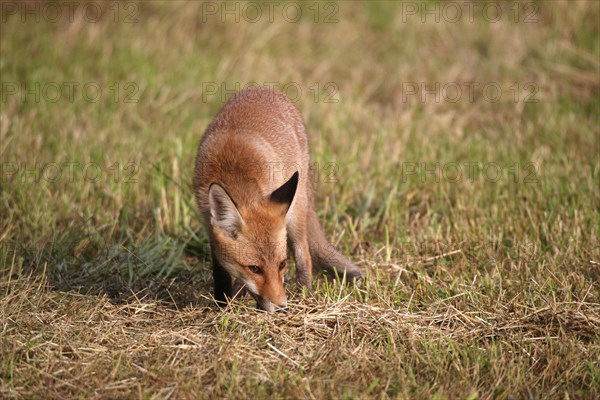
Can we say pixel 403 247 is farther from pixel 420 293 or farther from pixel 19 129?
pixel 19 129

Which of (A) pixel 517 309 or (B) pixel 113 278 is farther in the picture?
(B) pixel 113 278

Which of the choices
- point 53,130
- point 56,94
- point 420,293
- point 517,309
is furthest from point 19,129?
point 517,309

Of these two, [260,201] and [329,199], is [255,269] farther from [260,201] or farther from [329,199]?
[329,199]

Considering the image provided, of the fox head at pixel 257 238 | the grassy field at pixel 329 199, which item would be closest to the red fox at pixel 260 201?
the fox head at pixel 257 238

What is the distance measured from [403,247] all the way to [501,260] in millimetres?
770

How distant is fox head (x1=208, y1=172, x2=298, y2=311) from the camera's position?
4918mm

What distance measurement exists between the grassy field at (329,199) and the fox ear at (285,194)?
706 mm

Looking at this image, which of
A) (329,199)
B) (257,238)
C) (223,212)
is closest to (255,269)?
(257,238)

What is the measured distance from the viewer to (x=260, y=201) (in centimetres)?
516

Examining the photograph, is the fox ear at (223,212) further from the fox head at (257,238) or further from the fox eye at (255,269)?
the fox eye at (255,269)

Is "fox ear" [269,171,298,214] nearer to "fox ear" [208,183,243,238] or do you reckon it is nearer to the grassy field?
"fox ear" [208,183,243,238]

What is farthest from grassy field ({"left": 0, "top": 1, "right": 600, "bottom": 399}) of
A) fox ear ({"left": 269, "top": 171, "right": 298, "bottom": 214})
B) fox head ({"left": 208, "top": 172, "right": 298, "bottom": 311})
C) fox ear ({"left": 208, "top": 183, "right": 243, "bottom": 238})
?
fox ear ({"left": 269, "top": 171, "right": 298, "bottom": 214})

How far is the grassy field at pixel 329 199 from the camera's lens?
15.0 ft

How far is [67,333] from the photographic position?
4.85 metres
